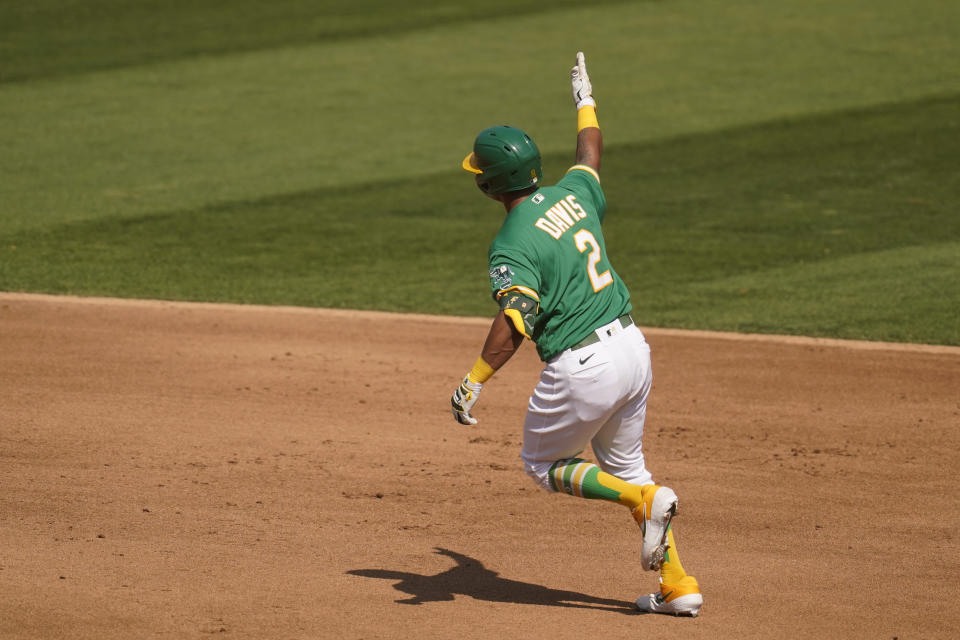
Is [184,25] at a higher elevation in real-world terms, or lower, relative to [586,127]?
higher

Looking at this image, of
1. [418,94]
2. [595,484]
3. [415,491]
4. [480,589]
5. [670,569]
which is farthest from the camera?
[418,94]

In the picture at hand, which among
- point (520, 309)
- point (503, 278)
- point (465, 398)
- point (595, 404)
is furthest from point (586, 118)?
point (465, 398)

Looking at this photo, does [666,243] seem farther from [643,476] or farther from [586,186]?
[643,476]

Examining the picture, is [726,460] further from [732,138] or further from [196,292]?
[732,138]

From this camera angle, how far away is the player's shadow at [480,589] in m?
6.23

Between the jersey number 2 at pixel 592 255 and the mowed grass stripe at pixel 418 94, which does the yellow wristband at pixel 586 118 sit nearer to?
the jersey number 2 at pixel 592 255

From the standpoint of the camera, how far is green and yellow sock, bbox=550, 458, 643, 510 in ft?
19.4

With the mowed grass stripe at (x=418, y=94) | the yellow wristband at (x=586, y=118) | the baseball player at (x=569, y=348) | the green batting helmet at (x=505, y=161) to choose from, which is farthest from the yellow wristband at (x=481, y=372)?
the mowed grass stripe at (x=418, y=94)

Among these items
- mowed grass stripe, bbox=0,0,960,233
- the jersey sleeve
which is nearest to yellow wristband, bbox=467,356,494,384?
the jersey sleeve

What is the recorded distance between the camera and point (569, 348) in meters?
5.82

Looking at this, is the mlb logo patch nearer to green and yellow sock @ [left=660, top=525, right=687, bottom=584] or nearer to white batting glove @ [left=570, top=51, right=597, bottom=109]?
green and yellow sock @ [left=660, top=525, right=687, bottom=584]

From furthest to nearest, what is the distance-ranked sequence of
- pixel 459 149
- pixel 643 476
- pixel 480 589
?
pixel 459 149 < pixel 480 589 < pixel 643 476

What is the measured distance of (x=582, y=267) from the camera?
587 centimetres

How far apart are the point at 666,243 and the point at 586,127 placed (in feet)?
28.3
